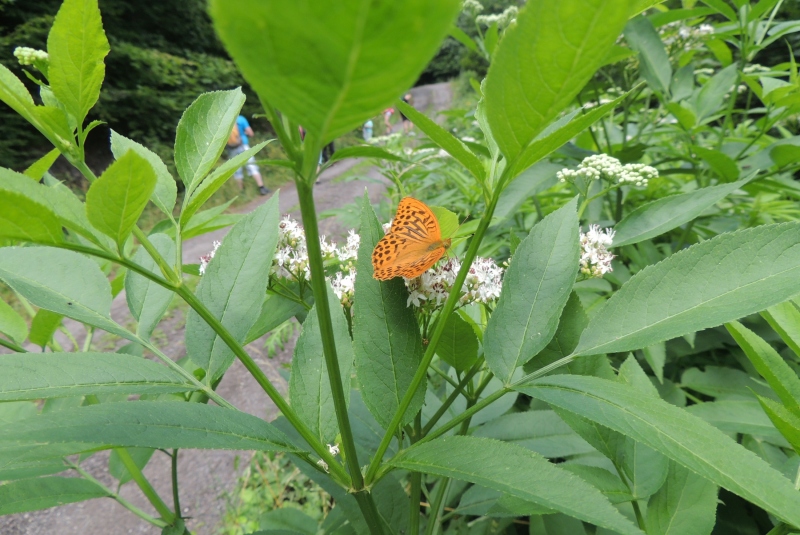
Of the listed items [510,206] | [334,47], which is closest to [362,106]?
[334,47]

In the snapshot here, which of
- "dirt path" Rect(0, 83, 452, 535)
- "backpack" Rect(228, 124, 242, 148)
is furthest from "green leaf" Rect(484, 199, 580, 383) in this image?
"backpack" Rect(228, 124, 242, 148)

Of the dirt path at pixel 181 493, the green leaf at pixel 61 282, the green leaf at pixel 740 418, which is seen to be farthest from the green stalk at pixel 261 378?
the dirt path at pixel 181 493

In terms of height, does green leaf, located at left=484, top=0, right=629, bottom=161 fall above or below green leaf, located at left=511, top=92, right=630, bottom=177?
above

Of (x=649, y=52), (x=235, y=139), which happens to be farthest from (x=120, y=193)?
(x=235, y=139)

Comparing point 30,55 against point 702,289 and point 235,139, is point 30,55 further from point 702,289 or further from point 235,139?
point 235,139

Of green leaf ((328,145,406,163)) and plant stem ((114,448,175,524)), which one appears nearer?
green leaf ((328,145,406,163))

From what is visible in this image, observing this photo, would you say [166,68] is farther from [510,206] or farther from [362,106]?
[362,106]

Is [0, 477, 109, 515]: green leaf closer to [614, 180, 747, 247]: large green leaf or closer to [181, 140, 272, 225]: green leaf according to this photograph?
[181, 140, 272, 225]: green leaf

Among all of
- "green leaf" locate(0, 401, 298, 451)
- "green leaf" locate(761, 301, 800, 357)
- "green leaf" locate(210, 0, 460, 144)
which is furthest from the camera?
"green leaf" locate(761, 301, 800, 357)

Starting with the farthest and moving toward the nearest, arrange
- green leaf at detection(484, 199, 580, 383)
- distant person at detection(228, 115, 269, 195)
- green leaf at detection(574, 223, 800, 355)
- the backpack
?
distant person at detection(228, 115, 269, 195) → the backpack → green leaf at detection(484, 199, 580, 383) → green leaf at detection(574, 223, 800, 355)
